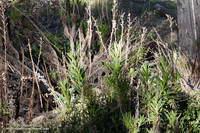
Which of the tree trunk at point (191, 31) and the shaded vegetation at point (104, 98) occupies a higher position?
the tree trunk at point (191, 31)

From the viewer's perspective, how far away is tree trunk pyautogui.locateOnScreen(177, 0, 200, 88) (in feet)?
14.5

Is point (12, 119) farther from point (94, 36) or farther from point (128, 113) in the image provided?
point (94, 36)

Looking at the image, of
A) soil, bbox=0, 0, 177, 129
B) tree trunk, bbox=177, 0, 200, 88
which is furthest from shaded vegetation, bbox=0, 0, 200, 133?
tree trunk, bbox=177, 0, 200, 88

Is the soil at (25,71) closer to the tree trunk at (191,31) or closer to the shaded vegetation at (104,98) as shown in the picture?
the shaded vegetation at (104,98)

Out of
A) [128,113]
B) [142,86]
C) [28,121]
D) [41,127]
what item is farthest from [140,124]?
[28,121]

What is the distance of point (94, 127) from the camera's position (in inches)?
141

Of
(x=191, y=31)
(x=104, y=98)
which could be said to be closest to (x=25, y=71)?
(x=104, y=98)

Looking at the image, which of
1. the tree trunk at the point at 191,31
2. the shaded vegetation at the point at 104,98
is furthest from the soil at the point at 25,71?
the tree trunk at the point at 191,31

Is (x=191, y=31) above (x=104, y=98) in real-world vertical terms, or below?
above

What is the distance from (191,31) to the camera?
4.58 m

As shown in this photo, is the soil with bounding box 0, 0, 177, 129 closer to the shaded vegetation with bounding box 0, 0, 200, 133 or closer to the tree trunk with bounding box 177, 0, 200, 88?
the shaded vegetation with bounding box 0, 0, 200, 133

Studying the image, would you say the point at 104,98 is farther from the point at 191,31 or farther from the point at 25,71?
the point at 191,31

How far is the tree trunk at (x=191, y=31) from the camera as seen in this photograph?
4422 mm

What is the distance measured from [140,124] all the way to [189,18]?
5.47 feet
